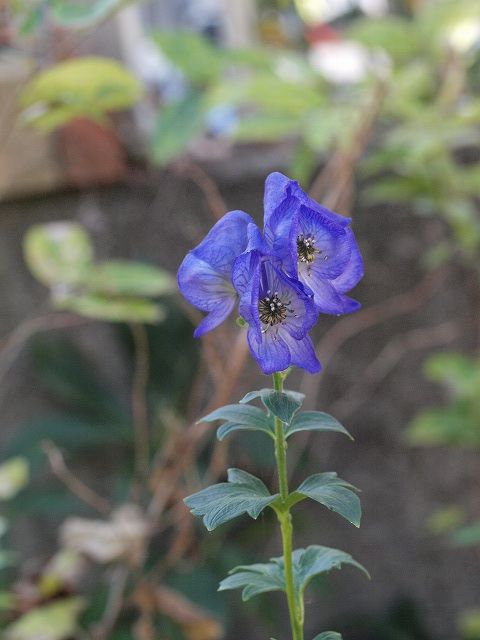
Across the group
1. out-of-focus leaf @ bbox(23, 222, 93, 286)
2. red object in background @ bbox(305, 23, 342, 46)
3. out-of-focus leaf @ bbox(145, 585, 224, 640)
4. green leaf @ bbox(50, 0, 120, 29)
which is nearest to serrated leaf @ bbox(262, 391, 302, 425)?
green leaf @ bbox(50, 0, 120, 29)

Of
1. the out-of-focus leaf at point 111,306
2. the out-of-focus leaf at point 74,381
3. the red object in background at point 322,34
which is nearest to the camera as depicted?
the out-of-focus leaf at point 111,306

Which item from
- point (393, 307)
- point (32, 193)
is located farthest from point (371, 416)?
point (32, 193)

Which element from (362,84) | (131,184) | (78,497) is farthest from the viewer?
(131,184)

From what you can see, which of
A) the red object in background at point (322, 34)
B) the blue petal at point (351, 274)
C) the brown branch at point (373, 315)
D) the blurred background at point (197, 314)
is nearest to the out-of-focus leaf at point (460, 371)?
the blurred background at point (197, 314)

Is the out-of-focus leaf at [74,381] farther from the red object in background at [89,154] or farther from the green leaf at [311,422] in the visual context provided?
the green leaf at [311,422]

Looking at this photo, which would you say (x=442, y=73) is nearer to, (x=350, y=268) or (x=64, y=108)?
(x=64, y=108)

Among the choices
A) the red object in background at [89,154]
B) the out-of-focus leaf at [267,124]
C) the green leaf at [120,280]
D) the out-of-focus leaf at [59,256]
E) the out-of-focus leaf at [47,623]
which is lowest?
the out-of-focus leaf at [47,623]

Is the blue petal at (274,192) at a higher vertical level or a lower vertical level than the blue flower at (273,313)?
higher

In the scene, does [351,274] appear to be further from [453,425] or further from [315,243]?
[453,425]
